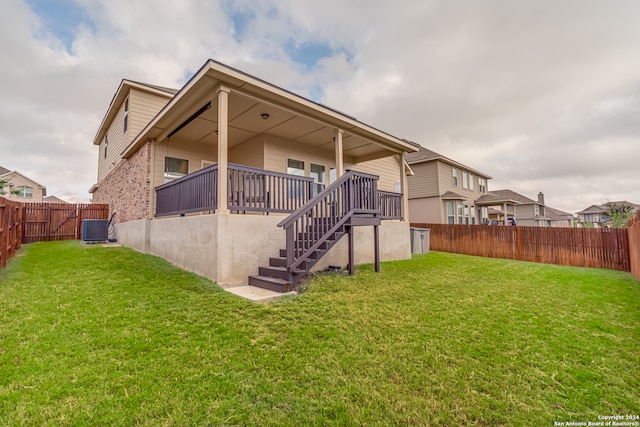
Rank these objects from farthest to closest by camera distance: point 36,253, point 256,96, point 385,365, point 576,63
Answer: point 576,63 < point 36,253 < point 256,96 < point 385,365

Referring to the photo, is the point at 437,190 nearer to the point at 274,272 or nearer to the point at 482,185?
the point at 482,185

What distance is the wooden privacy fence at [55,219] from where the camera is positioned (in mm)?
12539

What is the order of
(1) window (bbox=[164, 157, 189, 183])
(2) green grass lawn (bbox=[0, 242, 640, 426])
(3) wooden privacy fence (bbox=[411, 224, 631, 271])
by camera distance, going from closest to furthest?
1. (2) green grass lawn (bbox=[0, 242, 640, 426])
2. (1) window (bbox=[164, 157, 189, 183])
3. (3) wooden privacy fence (bbox=[411, 224, 631, 271])

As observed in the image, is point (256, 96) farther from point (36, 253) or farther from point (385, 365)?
point (36, 253)

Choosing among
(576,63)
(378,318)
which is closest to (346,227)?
(378,318)

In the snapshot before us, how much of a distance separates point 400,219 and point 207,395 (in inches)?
345

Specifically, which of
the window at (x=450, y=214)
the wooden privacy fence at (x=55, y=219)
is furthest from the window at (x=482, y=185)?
the wooden privacy fence at (x=55, y=219)

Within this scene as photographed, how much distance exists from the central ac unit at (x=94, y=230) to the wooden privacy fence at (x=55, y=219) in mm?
3432

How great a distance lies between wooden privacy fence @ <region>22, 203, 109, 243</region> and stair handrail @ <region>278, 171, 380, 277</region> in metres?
12.7

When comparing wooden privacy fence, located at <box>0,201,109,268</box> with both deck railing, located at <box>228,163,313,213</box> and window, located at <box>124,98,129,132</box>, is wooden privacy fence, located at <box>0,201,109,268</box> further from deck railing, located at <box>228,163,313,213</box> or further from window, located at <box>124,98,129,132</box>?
deck railing, located at <box>228,163,313,213</box>

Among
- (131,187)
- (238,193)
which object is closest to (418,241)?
(238,193)

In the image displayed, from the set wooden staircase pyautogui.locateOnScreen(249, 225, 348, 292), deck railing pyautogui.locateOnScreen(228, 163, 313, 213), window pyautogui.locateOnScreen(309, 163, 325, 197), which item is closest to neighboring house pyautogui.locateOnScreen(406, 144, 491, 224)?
window pyautogui.locateOnScreen(309, 163, 325, 197)

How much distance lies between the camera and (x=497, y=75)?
1127cm

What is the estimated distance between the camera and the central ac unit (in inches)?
412
